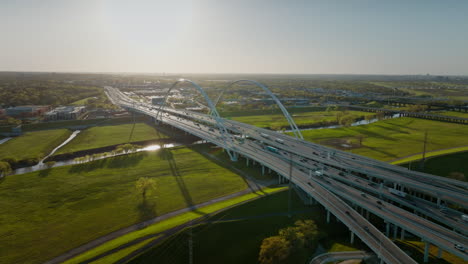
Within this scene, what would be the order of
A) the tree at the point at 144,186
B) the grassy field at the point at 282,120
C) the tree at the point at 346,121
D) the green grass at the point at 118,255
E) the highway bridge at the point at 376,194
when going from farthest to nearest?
1. the grassy field at the point at 282,120
2. the tree at the point at 346,121
3. the tree at the point at 144,186
4. the highway bridge at the point at 376,194
5. the green grass at the point at 118,255

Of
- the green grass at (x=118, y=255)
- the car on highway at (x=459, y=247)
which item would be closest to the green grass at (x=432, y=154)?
the car on highway at (x=459, y=247)

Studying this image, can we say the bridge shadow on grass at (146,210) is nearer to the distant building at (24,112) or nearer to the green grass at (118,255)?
the green grass at (118,255)

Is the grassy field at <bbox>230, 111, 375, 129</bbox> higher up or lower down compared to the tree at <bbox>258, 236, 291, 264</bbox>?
higher up

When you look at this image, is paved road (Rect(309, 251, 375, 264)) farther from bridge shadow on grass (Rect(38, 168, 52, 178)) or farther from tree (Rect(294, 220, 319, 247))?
bridge shadow on grass (Rect(38, 168, 52, 178))

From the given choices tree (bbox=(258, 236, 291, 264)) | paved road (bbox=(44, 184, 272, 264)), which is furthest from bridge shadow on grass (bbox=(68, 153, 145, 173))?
tree (bbox=(258, 236, 291, 264))

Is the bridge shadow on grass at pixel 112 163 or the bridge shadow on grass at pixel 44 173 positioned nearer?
the bridge shadow on grass at pixel 44 173
